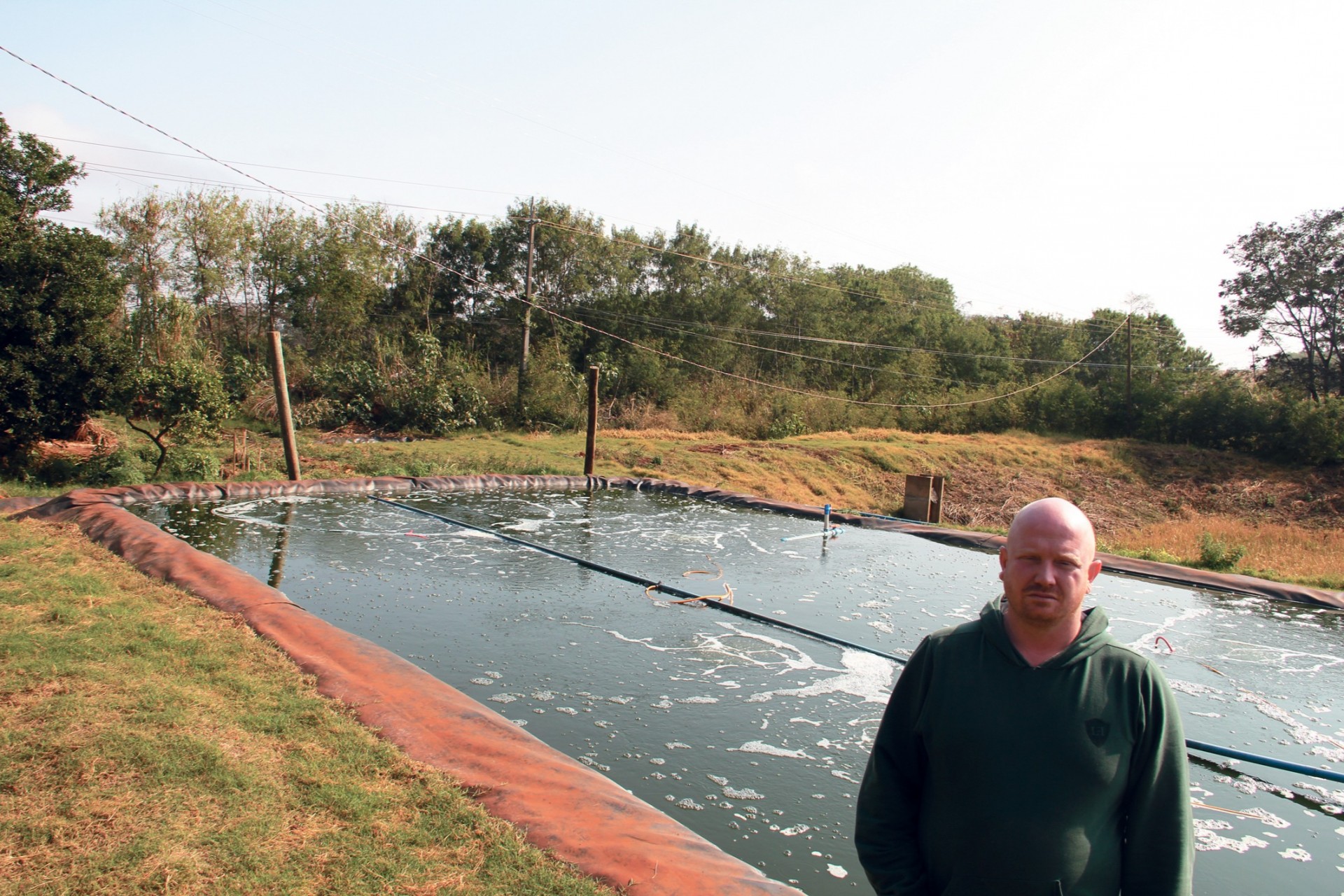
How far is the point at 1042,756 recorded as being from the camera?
4.97 feet

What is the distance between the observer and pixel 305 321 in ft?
73.5

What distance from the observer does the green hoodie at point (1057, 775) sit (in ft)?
4.94

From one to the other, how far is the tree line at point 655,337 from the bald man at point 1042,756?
1428cm

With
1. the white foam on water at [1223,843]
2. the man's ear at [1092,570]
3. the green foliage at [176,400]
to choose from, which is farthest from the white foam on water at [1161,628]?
the green foliage at [176,400]

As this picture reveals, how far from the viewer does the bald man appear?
1.51 m

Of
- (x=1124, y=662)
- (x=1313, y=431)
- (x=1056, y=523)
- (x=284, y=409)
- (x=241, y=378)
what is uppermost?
(x=1313, y=431)

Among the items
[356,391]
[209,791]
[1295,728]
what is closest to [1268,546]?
[1295,728]

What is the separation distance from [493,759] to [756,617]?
3195 mm

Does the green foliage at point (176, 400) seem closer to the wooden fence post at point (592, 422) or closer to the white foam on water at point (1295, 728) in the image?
the wooden fence post at point (592, 422)

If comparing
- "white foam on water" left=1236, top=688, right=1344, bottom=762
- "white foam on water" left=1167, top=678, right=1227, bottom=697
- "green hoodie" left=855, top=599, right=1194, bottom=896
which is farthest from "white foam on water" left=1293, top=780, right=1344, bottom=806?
"green hoodie" left=855, top=599, right=1194, bottom=896

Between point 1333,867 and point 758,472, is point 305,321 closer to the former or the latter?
point 758,472

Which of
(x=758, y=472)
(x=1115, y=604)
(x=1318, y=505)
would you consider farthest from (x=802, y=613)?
(x=1318, y=505)

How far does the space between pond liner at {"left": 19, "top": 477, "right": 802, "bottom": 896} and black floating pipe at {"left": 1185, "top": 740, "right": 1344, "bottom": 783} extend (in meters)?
2.71

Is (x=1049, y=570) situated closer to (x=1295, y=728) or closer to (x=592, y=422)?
(x=1295, y=728)
